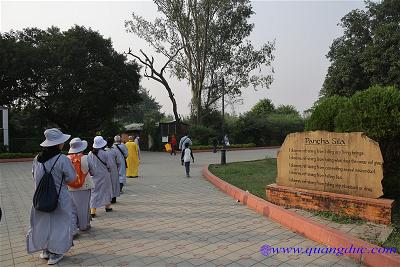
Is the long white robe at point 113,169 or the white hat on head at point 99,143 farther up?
the white hat on head at point 99,143

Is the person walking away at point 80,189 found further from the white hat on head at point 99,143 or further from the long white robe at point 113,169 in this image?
the long white robe at point 113,169

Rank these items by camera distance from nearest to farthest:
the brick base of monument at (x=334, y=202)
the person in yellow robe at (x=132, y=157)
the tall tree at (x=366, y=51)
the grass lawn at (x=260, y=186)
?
1. the grass lawn at (x=260, y=186)
2. the brick base of monument at (x=334, y=202)
3. the person in yellow robe at (x=132, y=157)
4. the tall tree at (x=366, y=51)

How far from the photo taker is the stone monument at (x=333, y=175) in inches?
236

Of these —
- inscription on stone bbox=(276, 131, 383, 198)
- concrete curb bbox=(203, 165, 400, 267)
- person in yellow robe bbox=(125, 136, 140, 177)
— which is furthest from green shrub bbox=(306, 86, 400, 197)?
person in yellow robe bbox=(125, 136, 140, 177)

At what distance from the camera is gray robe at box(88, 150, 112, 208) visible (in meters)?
7.09

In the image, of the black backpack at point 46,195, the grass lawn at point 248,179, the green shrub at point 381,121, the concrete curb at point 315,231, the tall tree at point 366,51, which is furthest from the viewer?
the tall tree at point 366,51

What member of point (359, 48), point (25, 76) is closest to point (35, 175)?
point (25, 76)

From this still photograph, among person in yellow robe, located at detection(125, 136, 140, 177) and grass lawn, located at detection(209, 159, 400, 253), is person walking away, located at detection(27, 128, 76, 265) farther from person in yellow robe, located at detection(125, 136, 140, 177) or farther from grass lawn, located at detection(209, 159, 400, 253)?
person in yellow robe, located at detection(125, 136, 140, 177)

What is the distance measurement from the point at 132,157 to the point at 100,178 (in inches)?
226

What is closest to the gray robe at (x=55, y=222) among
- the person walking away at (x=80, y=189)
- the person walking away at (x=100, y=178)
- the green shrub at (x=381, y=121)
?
the person walking away at (x=80, y=189)

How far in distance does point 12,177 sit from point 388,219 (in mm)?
12807

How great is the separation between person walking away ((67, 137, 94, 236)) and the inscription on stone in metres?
3.87

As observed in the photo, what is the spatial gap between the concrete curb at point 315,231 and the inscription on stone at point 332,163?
765 millimetres

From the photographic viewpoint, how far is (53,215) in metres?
4.71
